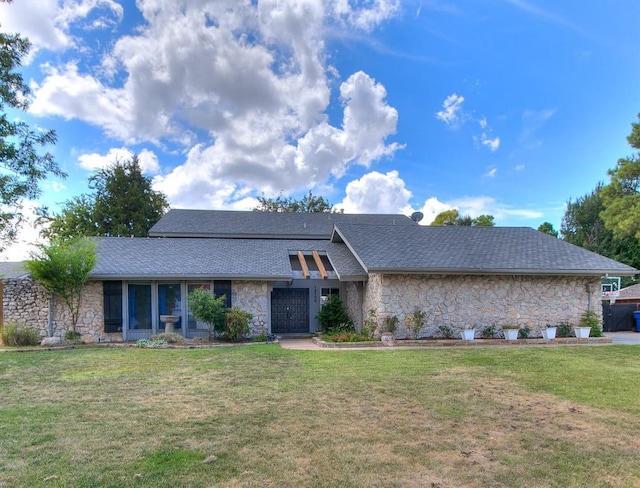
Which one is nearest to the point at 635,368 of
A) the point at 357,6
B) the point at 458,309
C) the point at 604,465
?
the point at 458,309

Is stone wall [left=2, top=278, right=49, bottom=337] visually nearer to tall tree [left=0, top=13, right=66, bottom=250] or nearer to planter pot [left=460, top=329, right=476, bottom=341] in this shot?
tall tree [left=0, top=13, right=66, bottom=250]

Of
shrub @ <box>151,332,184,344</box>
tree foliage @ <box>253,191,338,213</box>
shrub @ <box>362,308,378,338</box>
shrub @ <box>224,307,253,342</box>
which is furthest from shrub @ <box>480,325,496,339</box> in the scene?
tree foliage @ <box>253,191,338,213</box>

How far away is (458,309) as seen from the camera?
14367 mm

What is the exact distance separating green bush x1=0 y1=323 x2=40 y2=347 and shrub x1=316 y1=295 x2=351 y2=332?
34.6 feet

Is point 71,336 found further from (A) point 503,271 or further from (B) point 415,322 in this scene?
(A) point 503,271

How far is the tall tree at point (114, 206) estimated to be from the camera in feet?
111

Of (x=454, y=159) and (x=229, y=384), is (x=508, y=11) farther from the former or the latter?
(x=229, y=384)

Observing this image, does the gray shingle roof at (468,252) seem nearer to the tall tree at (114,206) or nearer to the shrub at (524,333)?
the shrub at (524,333)

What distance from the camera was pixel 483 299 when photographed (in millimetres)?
14531

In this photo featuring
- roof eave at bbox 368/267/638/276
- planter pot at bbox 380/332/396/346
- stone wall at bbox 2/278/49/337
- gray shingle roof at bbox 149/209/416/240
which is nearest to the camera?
planter pot at bbox 380/332/396/346

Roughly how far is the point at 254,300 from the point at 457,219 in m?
36.6

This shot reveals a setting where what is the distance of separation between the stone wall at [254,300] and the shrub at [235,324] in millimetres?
897

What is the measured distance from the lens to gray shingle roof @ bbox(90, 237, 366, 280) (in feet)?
48.0

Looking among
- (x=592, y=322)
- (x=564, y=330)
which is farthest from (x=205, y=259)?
(x=592, y=322)
